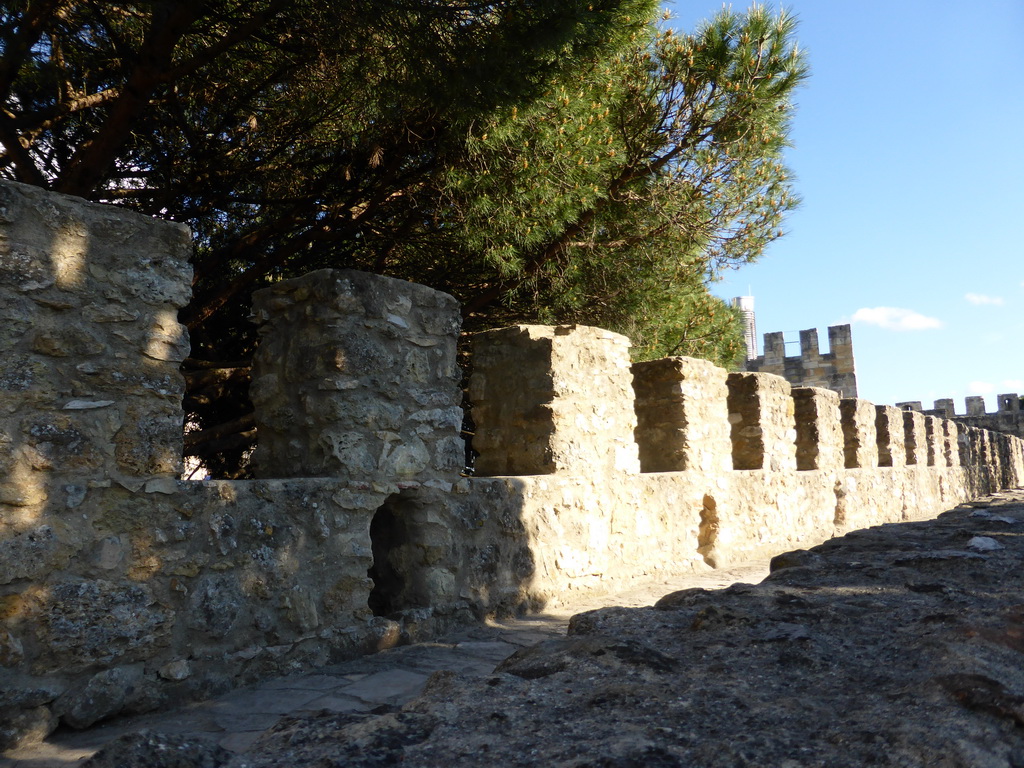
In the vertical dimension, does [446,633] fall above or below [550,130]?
below

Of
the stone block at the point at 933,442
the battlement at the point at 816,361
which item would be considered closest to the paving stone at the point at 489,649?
the stone block at the point at 933,442

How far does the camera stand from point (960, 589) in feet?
7.64

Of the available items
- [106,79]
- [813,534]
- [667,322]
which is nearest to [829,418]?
[813,534]

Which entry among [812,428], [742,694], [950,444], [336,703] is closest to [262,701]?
[336,703]

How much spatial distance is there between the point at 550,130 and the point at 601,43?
2.38 ft

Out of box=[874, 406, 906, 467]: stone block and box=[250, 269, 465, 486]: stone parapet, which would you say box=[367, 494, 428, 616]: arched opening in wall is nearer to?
box=[250, 269, 465, 486]: stone parapet

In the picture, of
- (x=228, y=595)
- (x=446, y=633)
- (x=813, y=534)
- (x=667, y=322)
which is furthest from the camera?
(x=813, y=534)

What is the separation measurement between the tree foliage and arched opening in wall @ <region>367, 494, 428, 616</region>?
6.81 ft

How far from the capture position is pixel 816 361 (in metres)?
22.0

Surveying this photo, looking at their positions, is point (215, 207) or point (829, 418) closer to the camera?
point (215, 207)

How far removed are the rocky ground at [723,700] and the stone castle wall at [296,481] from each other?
1.88m

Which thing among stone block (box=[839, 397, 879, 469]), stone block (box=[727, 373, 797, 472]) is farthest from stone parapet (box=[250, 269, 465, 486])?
stone block (box=[839, 397, 879, 469])

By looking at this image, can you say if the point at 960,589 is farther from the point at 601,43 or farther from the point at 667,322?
the point at 667,322

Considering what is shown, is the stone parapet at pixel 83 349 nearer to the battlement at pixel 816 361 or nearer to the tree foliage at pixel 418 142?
the tree foliage at pixel 418 142
